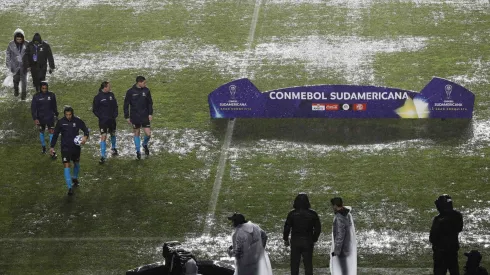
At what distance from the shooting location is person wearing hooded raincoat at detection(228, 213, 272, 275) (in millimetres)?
16891

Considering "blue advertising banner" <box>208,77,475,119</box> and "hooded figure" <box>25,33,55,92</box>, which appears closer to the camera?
"blue advertising banner" <box>208,77,475,119</box>

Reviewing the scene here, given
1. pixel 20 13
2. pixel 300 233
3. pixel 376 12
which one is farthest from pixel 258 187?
pixel 20 13

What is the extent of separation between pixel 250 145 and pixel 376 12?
35.3 ft

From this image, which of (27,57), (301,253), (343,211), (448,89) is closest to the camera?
(343,211)

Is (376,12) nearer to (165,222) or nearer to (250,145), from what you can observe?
(250,145)

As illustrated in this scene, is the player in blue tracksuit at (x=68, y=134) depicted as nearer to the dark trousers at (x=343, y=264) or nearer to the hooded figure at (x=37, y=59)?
the hooded figure at (x=37, y=59)

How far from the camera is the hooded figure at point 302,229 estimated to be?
1755 cm

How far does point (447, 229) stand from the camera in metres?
17.2

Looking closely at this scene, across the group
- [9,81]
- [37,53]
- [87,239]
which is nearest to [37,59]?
[37,53]

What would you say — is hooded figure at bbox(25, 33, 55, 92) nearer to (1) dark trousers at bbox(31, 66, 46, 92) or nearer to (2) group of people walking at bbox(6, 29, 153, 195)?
(1) dark trousers at bbox(31, 66, 46, 92)

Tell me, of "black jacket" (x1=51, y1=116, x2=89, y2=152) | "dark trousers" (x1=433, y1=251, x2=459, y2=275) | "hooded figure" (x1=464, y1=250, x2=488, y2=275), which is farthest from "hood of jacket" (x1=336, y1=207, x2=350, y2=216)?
"black jacket" (x1=51, y1=116, x2=89, y2=152)

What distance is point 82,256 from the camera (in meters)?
19.9

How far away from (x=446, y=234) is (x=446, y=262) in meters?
0.57

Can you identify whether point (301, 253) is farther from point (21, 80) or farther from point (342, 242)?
point (21, 80)
